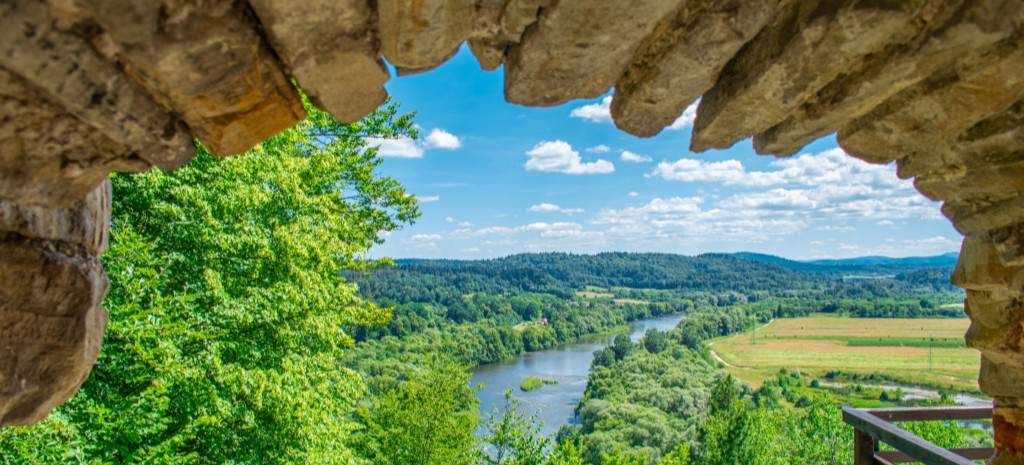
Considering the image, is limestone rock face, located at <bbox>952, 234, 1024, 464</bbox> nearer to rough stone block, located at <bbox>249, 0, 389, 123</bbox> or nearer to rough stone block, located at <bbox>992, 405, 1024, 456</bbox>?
rough stone block, located at <bbox>992, 405, 1024, 456</bbox>

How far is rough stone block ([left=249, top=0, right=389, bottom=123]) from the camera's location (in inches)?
44.5

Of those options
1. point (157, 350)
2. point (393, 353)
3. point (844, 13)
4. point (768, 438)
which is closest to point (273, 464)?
point (157, 350)

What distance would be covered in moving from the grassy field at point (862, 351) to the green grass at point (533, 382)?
16.6 metres

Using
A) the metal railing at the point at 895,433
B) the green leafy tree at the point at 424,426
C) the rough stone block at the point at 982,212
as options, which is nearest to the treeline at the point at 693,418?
the green leafy tree at the point at 424,426

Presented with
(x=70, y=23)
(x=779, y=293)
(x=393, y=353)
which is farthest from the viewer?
(x=779, y=293)

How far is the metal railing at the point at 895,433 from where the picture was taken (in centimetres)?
290

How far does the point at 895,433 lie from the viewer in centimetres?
290

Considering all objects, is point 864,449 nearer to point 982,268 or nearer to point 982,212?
point 982,268

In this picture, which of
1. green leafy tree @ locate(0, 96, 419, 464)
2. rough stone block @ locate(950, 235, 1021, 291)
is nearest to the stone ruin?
rough stone block @ locate(950, 235, 1021, 291)

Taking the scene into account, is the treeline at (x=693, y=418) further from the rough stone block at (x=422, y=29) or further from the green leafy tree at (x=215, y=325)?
the rough stone block at (x=422, y=29)

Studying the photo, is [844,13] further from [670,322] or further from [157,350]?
[670,322]

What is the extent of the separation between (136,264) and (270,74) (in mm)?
4608

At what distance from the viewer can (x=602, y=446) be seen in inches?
883

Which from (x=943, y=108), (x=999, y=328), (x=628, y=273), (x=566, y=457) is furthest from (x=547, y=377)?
(x=628, y=273)
